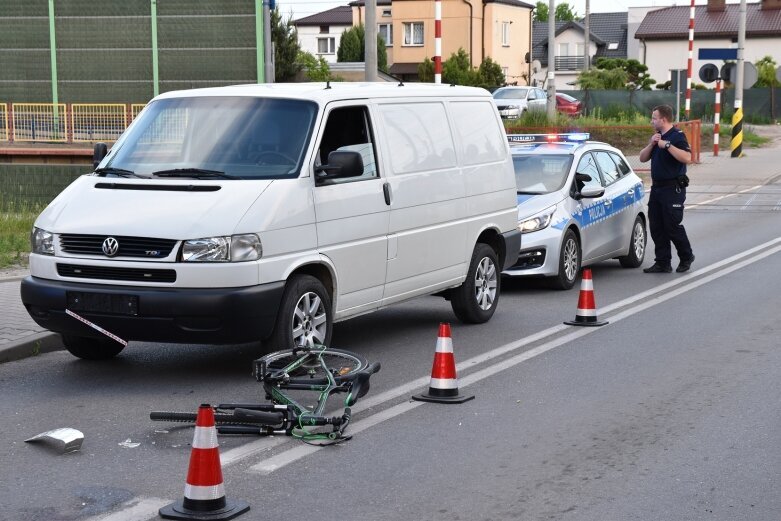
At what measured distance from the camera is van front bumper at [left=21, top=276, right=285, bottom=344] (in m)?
7.76

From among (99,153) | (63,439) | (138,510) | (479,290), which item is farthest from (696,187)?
(138,510)

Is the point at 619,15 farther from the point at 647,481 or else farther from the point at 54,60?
the point at 647,481

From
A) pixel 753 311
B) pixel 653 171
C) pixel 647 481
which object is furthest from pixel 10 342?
pixel 653 171

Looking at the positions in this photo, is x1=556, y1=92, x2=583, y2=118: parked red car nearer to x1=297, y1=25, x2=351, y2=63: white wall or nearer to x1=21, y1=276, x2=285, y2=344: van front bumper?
x1=21, y1=276, x2=285, y2=344: van front bumper

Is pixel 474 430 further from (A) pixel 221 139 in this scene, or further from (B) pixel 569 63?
(B) pixel 569 63

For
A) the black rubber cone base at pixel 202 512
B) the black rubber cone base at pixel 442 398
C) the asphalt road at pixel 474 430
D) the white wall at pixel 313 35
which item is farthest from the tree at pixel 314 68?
the black rubber cone base at pixel 202 512

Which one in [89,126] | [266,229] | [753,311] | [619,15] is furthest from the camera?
[619,15]

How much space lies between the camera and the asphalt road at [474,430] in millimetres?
5668

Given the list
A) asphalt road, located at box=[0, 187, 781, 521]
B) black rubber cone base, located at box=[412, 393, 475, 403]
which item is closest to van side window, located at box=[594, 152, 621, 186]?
asphalt road, located at box=[0, 187, 781, 521]

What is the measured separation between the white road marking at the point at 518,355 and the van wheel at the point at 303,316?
743mm

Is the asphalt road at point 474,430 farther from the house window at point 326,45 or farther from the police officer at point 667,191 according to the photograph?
the house window at point 326,45

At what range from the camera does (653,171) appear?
14.6 metres

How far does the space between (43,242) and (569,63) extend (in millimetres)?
93863

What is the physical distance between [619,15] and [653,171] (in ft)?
330
